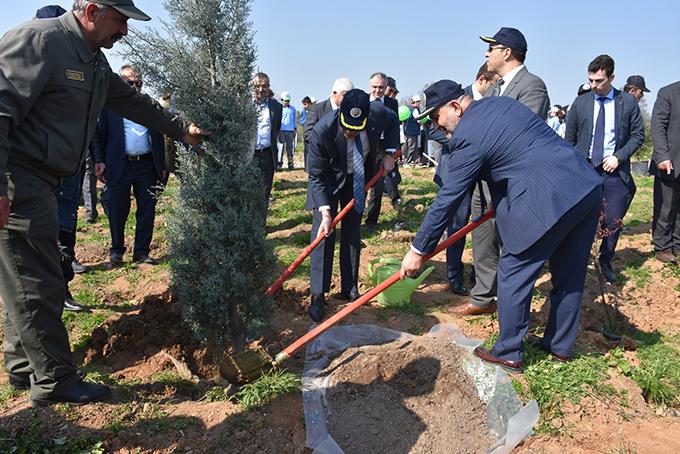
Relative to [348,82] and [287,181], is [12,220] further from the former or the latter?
[287,181]

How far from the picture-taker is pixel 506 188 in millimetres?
3547

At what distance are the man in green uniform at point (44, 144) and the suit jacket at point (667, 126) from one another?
617 cm

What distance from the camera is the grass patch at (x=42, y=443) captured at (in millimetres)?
2811

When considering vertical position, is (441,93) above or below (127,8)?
below

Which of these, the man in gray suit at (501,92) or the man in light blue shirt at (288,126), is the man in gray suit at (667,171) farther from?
the man in light blue shirt at (288,126)

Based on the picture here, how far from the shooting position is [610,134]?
224 inches

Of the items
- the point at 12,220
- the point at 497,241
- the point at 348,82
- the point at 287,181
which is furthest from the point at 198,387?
the point at 287,181

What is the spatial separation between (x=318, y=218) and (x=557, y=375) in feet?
8.13

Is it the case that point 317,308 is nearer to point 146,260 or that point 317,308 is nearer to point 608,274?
point 146,260

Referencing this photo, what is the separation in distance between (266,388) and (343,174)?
2.24 metres

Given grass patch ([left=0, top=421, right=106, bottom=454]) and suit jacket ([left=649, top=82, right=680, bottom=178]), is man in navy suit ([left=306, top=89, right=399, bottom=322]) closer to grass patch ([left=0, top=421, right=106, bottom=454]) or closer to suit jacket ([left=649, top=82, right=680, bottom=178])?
grass patch ([left=0, top=421, right=106, bottom=454])

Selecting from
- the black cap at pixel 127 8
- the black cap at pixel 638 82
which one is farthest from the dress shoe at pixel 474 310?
the black cap at pixel 638 82

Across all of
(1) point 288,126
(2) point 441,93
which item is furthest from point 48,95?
(1) point 288,126

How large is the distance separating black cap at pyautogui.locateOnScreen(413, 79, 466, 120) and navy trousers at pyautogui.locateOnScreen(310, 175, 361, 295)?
157cm
